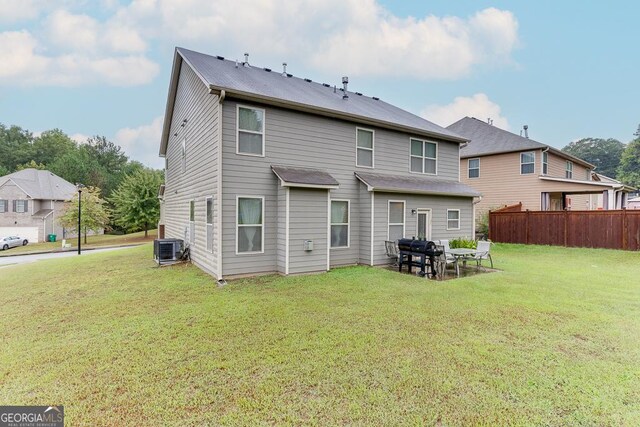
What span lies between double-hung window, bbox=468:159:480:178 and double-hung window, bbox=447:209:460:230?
356 inches

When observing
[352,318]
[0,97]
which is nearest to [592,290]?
[352,318]

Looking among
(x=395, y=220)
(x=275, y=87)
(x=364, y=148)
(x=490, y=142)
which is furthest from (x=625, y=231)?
(x=275, y=87)

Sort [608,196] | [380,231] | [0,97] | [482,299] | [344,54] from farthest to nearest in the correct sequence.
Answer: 1. [0,97]
2. [608,196]
3. [344,54]
4. [380,231]
5. [482,299]

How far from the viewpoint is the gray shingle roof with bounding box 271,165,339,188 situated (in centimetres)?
802

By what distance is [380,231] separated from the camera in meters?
9.93

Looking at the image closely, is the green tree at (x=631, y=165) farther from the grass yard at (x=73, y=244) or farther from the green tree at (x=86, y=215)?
the green tree at (x=86, y=215)

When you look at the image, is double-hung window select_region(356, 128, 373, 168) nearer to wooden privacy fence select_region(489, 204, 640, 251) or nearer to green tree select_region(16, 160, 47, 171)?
wooden privacy fence select_region(489, 204, 640, 251)

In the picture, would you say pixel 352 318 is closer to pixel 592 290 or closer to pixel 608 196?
pixel 592 290

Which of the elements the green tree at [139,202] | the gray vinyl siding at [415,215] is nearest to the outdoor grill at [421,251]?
the gray vinyl siding at [415,215]

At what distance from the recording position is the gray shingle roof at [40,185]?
30.5m

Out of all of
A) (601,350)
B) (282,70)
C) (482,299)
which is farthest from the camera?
(282,70)

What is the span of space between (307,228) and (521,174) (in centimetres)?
1572

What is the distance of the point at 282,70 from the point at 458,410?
42.6 feet

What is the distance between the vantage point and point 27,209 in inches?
1180
